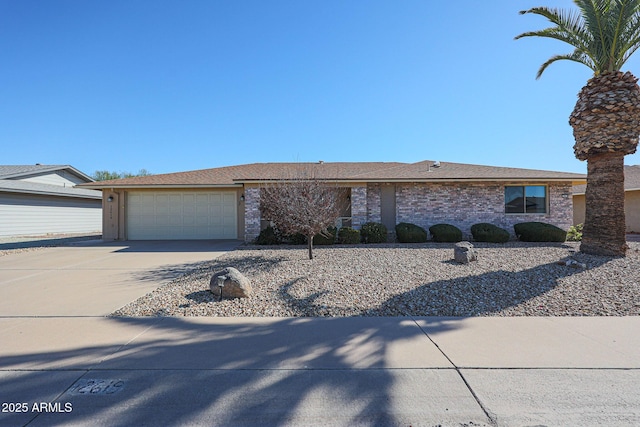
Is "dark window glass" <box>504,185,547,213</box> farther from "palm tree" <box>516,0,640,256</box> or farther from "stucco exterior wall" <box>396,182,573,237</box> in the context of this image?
"palm tree" <box>516,0,640,256</box>

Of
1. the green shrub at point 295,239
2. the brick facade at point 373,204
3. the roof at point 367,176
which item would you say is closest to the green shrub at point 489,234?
the roof at point 367,176

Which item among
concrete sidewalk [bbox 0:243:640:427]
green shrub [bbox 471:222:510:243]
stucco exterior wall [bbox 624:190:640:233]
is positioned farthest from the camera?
stucco exterior wall [bbox 624:190:640:233]

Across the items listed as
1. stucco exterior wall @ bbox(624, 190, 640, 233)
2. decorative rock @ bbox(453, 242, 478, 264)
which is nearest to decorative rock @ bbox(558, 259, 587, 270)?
decorative rock @ bbox(453, 242, 478, 264)

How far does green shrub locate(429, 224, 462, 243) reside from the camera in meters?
12.8

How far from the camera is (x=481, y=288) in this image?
6.09 meters

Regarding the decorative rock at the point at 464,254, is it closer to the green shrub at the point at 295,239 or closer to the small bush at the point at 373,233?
the small bush at the point at 373,233

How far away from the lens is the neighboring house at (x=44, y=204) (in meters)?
17.7

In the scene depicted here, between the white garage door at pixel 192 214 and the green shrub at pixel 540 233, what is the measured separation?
12.8 metres

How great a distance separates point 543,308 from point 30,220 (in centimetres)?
2482

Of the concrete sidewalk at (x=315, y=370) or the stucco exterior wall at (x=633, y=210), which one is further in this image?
the stucco exterior wall at (x=633, y=210)

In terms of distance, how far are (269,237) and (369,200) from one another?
15.5 ft

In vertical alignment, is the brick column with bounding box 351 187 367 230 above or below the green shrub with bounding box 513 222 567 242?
above

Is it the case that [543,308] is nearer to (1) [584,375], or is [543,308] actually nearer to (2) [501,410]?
(1) [584,375]

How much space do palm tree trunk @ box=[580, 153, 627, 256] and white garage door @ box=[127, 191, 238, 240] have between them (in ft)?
44.4
